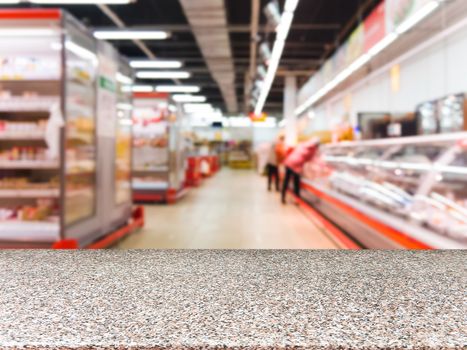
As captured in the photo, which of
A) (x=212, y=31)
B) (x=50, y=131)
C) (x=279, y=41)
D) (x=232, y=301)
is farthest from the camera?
(x=212, y=31)

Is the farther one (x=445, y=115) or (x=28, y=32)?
(x=445, y=115)

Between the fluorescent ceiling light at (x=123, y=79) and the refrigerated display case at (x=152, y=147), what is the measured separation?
3.91 m

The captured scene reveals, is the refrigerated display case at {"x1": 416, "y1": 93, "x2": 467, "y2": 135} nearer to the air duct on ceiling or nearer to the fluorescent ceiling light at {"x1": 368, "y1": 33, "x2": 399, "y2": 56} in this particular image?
the fluorescent ceiling light at {"x1": 368, "y1": 33, "x2": 399, "y2": 56}

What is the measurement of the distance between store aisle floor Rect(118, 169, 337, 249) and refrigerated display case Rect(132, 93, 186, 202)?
2.30ft

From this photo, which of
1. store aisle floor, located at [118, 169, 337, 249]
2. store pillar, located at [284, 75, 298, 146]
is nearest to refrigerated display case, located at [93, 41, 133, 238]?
store aisle floor, located at [118, 169, 337, 249]

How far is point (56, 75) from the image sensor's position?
16.3 ft

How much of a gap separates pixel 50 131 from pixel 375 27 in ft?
18.2

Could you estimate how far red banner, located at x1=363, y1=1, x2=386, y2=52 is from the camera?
23.7 ft

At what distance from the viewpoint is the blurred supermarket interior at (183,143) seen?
4625 millimetres

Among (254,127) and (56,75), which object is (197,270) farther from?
(254,127)

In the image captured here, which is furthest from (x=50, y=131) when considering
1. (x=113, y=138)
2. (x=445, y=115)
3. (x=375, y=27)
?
(x=375, y=27)

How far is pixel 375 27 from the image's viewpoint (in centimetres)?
770

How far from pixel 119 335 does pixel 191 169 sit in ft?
51.9

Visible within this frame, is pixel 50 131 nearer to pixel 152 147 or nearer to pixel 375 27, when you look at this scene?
pixel 375 27
